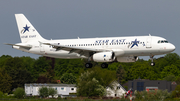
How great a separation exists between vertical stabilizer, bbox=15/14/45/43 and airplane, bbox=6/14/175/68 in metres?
0.19

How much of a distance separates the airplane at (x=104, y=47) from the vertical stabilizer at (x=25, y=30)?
0.62ft

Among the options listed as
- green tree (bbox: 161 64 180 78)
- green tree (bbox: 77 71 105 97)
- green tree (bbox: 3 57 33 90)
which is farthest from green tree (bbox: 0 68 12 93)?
green tree (bbox: 161 64 180 78)

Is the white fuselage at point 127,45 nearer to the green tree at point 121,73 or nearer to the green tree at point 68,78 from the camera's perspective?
→ the green tree at point 68,78

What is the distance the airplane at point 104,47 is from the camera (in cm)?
5600

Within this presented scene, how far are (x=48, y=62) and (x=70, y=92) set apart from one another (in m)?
29.8

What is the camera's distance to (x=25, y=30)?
67.8 meters

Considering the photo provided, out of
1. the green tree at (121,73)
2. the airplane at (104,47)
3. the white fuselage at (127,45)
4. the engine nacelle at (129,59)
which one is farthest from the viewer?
the green tree at (121,73)

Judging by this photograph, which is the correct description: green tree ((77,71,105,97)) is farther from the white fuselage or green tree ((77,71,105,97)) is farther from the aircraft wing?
the aircraft wing

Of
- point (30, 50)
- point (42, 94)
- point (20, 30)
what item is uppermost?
point (20, 30)

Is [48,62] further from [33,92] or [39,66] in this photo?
[33,92]

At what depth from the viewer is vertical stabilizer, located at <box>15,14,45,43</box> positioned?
6706cm

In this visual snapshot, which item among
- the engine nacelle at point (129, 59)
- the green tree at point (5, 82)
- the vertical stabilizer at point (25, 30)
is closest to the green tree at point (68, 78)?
the green tree at point (5, 82)

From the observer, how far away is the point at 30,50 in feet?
213

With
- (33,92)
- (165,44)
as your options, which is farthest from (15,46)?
(33,92)
